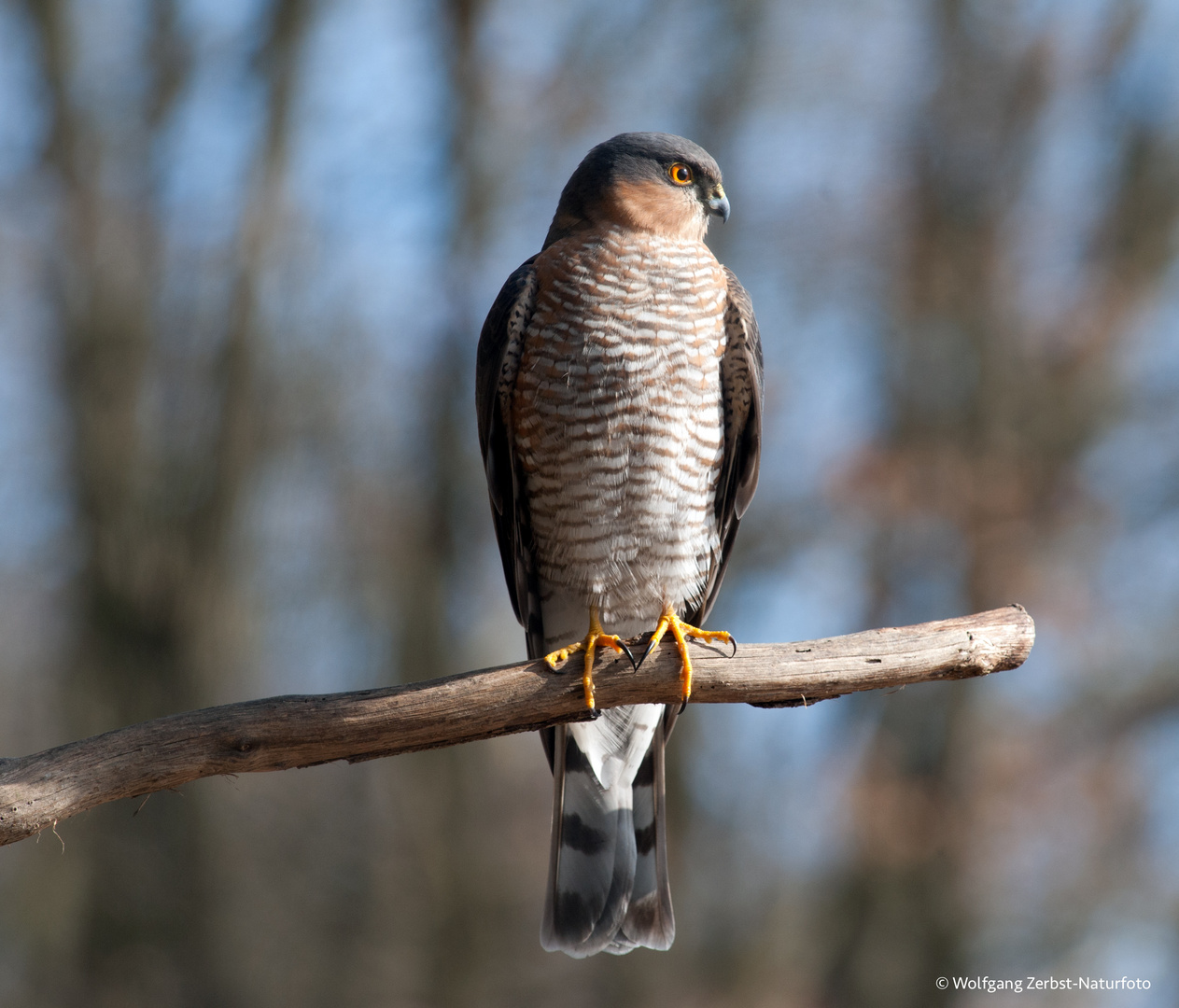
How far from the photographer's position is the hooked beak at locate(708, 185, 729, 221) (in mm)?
3875

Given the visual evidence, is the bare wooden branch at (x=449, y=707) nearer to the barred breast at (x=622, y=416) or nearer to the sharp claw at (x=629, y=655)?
the sharp claw at (x=629, y=655)

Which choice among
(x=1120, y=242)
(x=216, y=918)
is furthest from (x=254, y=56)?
(x=1120, y=242)

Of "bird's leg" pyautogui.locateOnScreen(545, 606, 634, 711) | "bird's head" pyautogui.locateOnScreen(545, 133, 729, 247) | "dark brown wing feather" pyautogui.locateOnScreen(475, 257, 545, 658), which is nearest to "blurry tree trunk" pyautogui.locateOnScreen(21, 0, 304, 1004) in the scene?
"dark brown wing feather" pyautogui.locateOnScreen(475, 257, 545, 658)

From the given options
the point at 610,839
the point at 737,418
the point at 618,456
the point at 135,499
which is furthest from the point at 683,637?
the point at 135,499

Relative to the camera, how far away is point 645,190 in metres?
3.70

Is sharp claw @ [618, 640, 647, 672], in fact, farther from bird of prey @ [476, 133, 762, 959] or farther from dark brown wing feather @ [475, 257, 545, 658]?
dark brown wing feather @ [475, 257, 545, 658]

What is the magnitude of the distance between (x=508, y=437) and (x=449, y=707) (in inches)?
47.8

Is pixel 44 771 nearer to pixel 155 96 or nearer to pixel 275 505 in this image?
pixel 275 505

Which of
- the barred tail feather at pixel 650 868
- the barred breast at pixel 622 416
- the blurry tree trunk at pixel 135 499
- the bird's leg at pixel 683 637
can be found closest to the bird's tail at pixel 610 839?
the barred tail feather at pixel 650 868

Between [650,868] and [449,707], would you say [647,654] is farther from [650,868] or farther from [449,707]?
[650,868]

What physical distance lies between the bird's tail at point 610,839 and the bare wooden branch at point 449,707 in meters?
0.89

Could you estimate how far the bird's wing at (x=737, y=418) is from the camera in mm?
3588

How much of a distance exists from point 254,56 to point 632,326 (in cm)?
664

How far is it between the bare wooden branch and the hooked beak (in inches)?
70.7
